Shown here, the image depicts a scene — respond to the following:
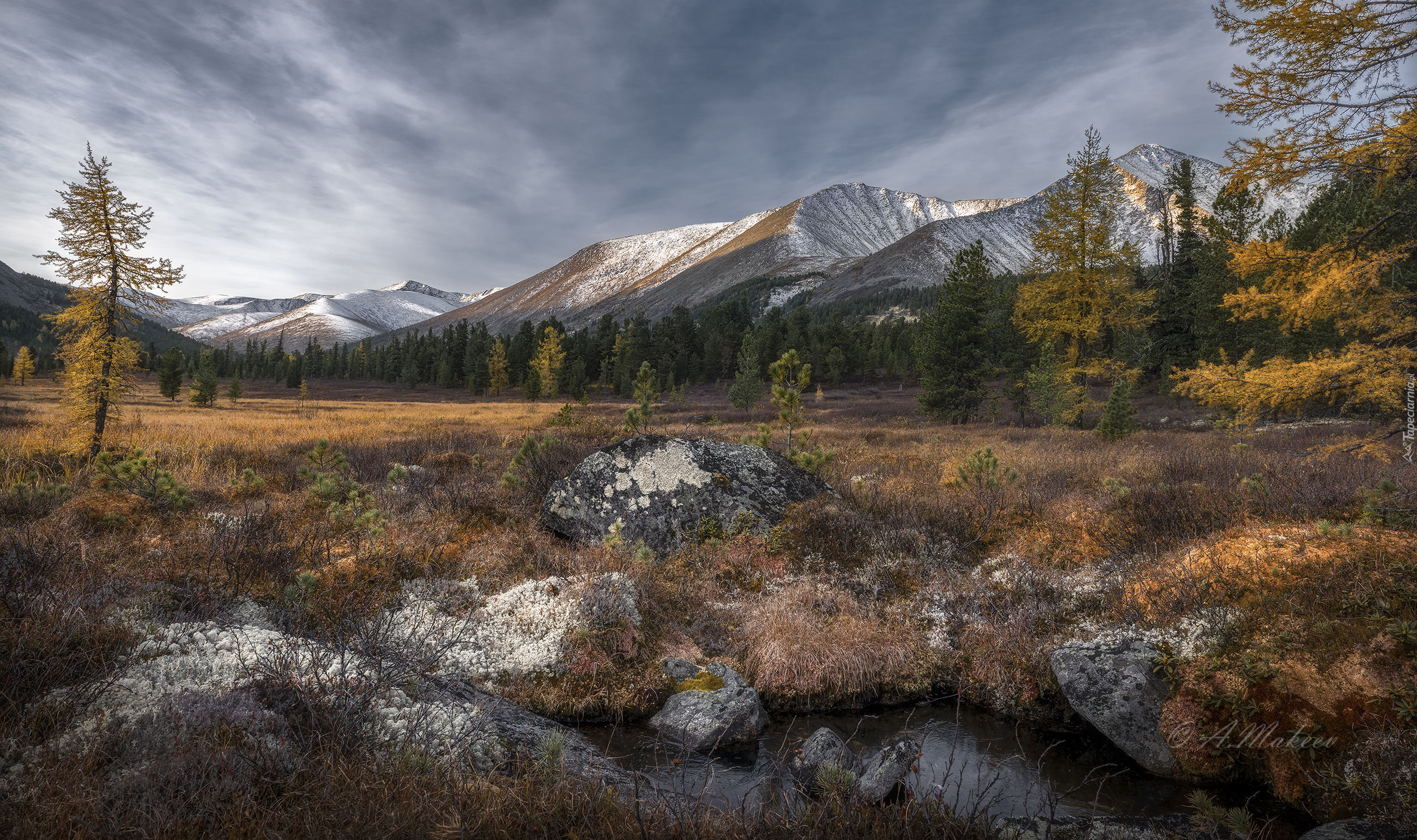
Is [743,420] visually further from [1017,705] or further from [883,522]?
[1017,705]

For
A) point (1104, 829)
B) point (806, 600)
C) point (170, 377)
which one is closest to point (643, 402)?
point (806, 600)

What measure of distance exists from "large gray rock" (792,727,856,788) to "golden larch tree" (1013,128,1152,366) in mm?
Result: 22408

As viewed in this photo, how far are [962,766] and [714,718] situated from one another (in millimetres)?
2108

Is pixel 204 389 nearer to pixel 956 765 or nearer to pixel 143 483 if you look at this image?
pixel 143 483

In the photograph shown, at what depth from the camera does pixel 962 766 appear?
460 cm

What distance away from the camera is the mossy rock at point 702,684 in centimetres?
536

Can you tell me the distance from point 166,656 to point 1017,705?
23.0 feet

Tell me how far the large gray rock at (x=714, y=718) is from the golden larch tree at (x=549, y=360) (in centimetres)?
4888

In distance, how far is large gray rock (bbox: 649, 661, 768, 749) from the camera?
16.0 feet

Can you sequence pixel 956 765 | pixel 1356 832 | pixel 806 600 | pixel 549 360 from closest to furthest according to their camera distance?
pixel 1356 832 → pixel 956 765 → pixel 806 600 → pixel 549 360

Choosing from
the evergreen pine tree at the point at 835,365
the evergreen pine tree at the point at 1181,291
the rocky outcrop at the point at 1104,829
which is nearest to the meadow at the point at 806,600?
the rocky outcrop at the point at 1104,829

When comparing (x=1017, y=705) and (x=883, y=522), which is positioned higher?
(x=883, y=522)

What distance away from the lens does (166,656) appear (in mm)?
3619

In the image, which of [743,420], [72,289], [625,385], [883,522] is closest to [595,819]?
[883,522]
